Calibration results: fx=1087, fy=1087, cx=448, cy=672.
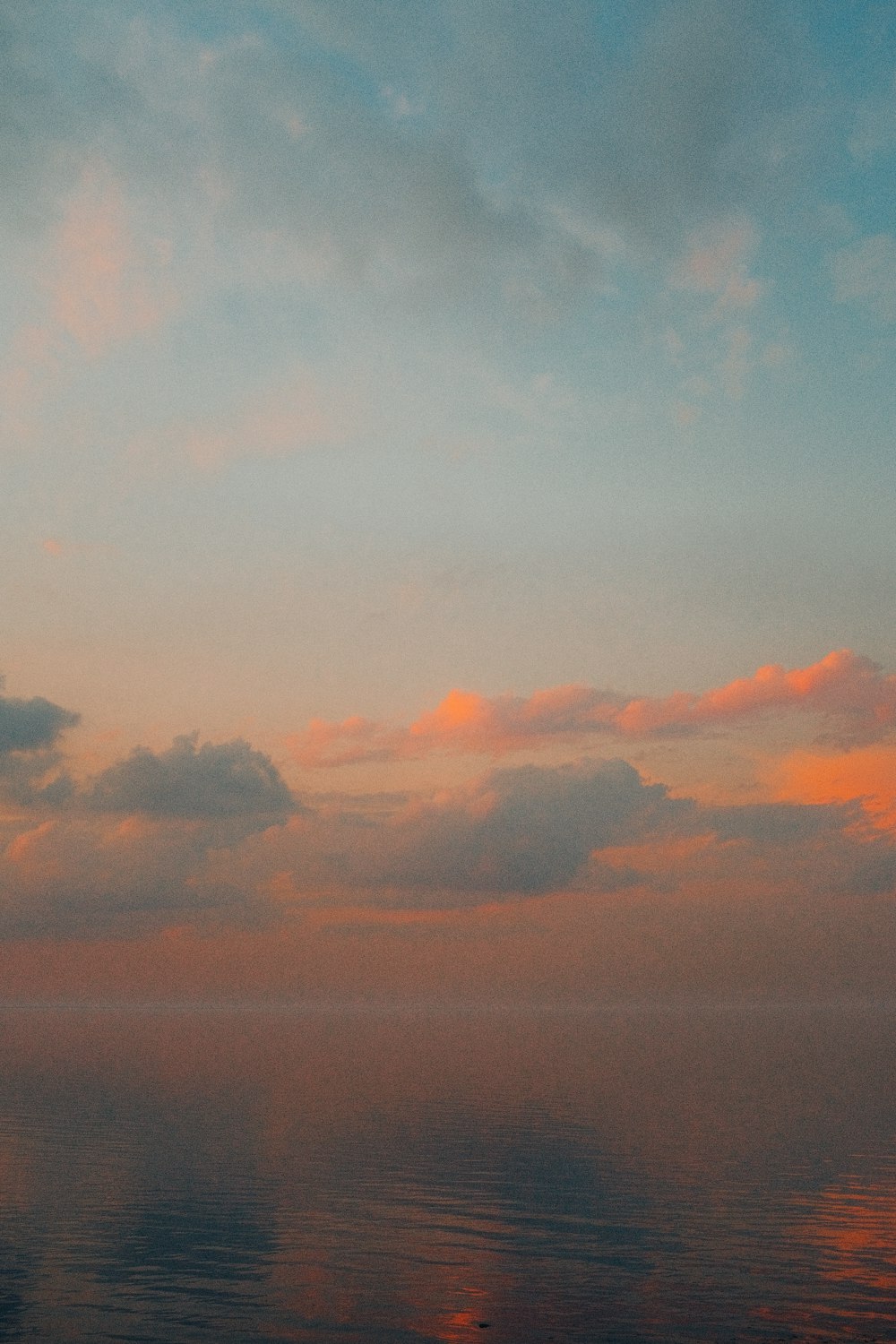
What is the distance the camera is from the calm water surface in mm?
41000

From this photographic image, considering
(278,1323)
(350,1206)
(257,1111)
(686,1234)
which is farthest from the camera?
(257,1111)

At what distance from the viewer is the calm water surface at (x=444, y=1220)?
4100 centimetres

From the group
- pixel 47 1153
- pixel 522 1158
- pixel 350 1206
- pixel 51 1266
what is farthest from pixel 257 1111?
pixel 51 1266

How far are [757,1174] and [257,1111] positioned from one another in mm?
54214

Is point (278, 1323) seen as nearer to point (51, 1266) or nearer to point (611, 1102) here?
point (51, 1266)

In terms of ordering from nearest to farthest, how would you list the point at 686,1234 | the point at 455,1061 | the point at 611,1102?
the point at 686,1234 < the point at 611,1102 < the point at 455,1061

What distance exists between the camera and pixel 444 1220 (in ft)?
189

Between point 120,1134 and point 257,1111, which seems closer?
point 120,1134

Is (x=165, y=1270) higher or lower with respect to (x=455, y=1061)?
higher

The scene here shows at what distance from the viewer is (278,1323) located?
40.0 metres

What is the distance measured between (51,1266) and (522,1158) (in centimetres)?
3888

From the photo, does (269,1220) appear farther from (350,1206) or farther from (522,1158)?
(522,1158)

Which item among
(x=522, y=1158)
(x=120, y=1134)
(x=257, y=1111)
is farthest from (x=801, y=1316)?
(x=257, y=1111)

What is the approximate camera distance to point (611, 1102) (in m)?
118
